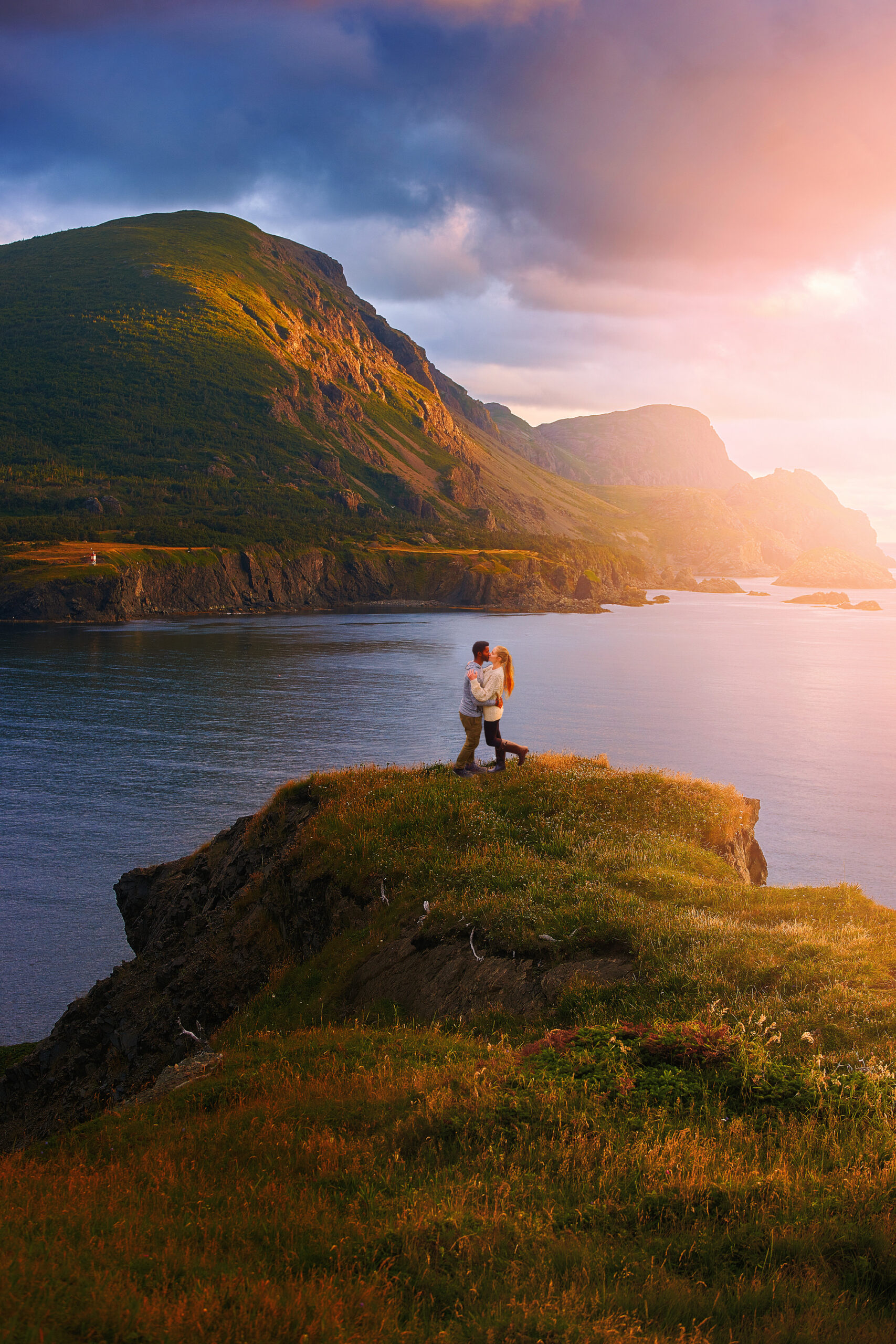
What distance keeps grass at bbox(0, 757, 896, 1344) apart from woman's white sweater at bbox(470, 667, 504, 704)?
6.93 m

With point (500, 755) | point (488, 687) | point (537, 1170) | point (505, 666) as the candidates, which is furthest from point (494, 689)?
point (537, 1170)

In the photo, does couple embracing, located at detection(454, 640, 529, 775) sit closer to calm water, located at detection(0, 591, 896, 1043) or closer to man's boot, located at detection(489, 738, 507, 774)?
man's boot, located at detection(489, 738, 507, 774)

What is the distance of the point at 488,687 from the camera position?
20.2m

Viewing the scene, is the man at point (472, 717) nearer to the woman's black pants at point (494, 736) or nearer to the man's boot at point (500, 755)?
the woman's black pants at point (494, 736)

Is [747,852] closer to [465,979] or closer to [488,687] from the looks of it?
[488,687]

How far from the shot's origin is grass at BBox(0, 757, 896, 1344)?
5457mm

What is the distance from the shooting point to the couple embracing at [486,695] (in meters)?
20.2

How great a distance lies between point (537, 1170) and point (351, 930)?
994 centimetres

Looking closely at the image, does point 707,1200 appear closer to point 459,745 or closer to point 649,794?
point 649,794

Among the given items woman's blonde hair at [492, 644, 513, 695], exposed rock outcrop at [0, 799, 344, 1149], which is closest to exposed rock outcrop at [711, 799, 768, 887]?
woman's blonde hair at [492, 644, 513, 695]

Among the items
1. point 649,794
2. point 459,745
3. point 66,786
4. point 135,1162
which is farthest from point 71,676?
point 135,1162

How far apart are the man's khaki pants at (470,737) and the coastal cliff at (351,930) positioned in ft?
1.81

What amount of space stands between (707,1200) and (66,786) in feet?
181

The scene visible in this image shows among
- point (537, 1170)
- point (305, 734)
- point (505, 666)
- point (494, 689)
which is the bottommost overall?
point (305, 734)
